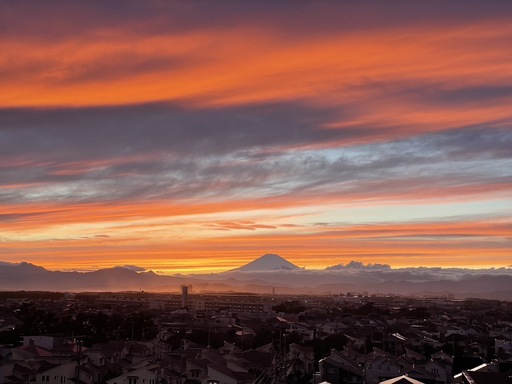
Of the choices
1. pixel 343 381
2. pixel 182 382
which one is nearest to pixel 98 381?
pixel 182 382

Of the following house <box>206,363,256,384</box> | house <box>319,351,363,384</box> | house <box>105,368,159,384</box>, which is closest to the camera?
house <box>105,368,159,384</box>

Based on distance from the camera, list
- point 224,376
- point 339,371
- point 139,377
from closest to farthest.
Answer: point 139,377 → point 224,376 → point 339,371

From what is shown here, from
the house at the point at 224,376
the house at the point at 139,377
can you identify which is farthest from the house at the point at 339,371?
the house at the point at 139,377

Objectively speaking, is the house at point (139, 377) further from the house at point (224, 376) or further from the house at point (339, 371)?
the house at point (339, 371)

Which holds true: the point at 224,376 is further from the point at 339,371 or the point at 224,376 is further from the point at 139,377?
the point at 339,371

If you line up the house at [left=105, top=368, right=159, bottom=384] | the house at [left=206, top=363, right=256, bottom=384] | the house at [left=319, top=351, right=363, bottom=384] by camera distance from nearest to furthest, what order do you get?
the house at [left=105, top=368, right=159, bottom=384] < the house at [left=206, top=363, right=256, bottom=384] < the house at [left=319, top=351, right=363, bottom=384]

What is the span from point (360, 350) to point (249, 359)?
12.1 metres

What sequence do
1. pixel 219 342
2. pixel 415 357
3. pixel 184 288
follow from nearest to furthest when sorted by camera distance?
pixel 415 357
pixel 219 342
pixel 184 288

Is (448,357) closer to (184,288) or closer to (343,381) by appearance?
(343,381)


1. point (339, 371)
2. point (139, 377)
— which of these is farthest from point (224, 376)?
point (339, 371)

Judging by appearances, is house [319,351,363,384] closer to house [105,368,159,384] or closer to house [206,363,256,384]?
house [206,363,256,384]

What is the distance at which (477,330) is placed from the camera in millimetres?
65062

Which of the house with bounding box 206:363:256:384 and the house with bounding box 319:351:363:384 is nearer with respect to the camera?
the house with bounding box 206:363:256:384

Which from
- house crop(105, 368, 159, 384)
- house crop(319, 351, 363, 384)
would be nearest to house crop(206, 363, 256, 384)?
house crop(105, 368, 159, 384)
